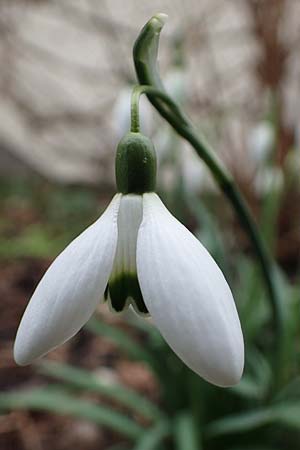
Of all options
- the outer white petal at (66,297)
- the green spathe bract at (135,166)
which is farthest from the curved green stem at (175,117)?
the outer white petal at (66,297)

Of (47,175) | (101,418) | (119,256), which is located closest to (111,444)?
(101,418)

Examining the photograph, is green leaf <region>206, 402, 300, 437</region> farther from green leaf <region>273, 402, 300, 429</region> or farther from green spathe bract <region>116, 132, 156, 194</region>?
green spathe bract <region>116, 132, 156, 194</region>

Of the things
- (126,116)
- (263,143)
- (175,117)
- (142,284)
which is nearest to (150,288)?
(142,284)

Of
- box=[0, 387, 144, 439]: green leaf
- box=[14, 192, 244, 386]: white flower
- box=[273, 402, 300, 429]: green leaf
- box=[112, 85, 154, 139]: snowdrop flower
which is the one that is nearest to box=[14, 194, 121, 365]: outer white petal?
box=[14, 192, 244, 386]: white flower

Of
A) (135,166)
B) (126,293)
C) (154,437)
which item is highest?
(135,166)

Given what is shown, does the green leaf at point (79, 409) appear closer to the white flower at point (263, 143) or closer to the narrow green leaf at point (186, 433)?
the narrow green leaf at point (186, 433)

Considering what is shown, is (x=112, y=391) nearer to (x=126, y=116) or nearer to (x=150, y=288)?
(x=126, y=116)
